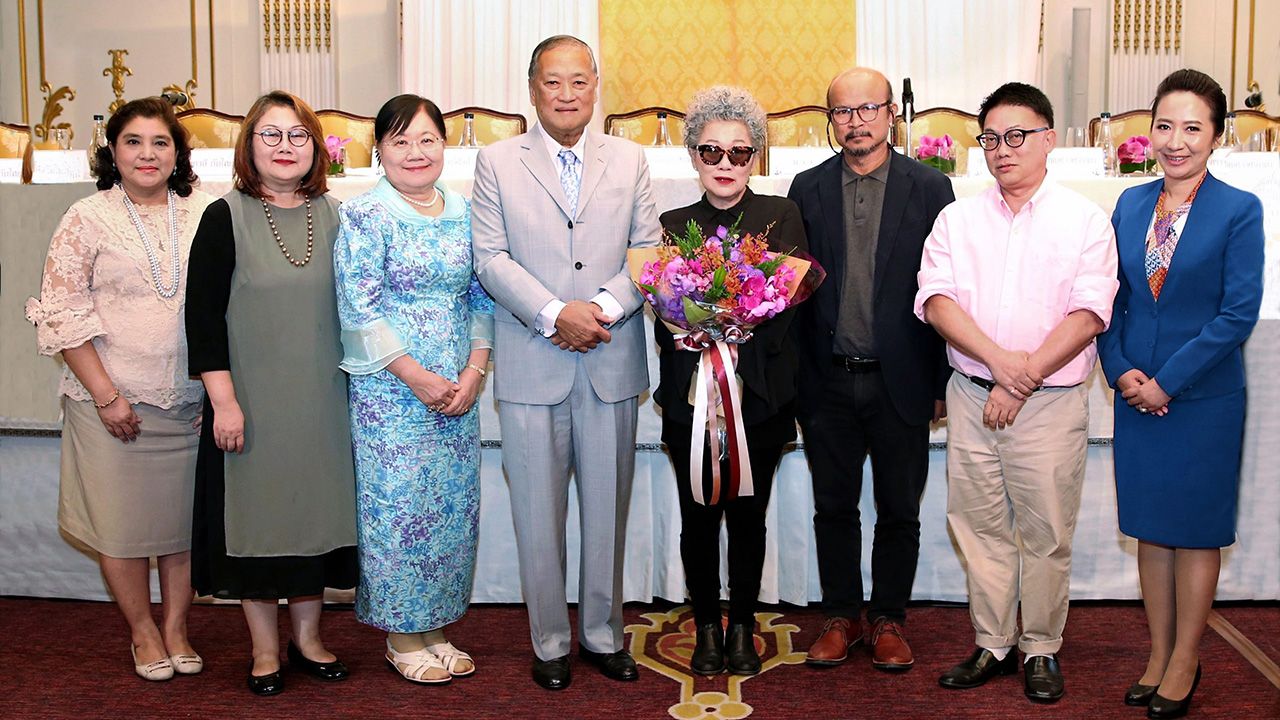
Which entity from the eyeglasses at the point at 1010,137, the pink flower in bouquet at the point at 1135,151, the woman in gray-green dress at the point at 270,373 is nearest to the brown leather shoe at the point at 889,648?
the eyeglasses at the point at 1010,137

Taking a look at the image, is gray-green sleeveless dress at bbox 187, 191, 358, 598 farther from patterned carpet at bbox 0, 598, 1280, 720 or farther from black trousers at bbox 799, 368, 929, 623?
black trousers at bbox 799, 368, 929, 623

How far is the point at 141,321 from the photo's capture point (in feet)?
9.68

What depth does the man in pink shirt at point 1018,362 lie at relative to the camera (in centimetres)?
269

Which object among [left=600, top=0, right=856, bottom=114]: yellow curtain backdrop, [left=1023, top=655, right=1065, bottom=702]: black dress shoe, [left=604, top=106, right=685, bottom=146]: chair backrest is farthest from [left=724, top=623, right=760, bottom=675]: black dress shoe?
[left=600, top=0, right=856, bottom=114]: yellow curtain backdrop

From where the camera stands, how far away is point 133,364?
2957 mm

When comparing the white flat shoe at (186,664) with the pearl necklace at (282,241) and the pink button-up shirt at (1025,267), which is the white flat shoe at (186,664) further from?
the pink button-up shirt at (1025,267)

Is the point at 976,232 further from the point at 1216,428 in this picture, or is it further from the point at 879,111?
the point at 1216,428

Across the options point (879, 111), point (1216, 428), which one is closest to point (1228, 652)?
point (1216, 428)

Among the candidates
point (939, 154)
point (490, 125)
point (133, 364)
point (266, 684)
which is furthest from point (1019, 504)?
point (490, 125)

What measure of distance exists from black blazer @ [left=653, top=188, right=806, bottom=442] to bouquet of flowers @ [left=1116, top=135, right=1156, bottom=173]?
159 cm

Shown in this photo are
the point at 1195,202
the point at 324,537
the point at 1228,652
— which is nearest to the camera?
the point at 1195,202

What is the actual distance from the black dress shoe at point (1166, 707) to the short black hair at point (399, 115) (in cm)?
224

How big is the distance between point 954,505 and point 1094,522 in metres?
Result: 0.98

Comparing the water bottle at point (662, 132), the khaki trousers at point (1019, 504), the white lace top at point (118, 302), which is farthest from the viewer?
the water bottle at point (662, 132)
